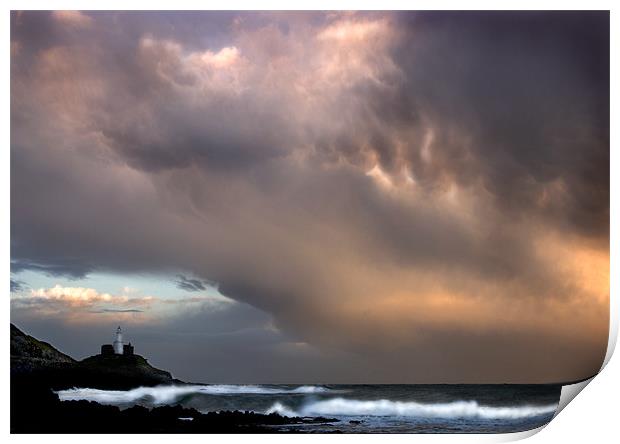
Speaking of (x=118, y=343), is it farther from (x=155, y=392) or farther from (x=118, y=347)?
(x=155, y=392)

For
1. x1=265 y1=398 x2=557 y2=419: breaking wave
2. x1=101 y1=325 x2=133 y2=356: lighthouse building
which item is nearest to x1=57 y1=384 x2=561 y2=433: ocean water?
x1=265 y1=398 x2=557 y2=419: breaking wave

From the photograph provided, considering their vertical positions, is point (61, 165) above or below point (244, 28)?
below

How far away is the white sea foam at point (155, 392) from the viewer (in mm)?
7059

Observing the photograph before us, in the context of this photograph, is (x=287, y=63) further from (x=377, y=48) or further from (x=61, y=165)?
(x=61, y=165)

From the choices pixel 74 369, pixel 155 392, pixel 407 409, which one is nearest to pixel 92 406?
pixel 74 369

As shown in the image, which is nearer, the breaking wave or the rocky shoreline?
the rocky shoreline

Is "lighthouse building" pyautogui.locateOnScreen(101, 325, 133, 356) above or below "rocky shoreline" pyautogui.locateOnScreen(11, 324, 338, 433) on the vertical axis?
above

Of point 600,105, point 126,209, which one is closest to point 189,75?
point 126,209

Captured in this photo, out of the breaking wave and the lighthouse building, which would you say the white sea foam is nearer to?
the breaking wave

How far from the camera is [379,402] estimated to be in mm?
7109

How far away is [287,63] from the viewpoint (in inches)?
276

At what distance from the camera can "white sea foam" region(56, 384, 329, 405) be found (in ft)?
23.2

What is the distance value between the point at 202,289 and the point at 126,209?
98cm

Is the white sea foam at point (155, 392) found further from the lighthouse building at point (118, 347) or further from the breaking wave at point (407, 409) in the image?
the lighthouse building at point (118, 347)
